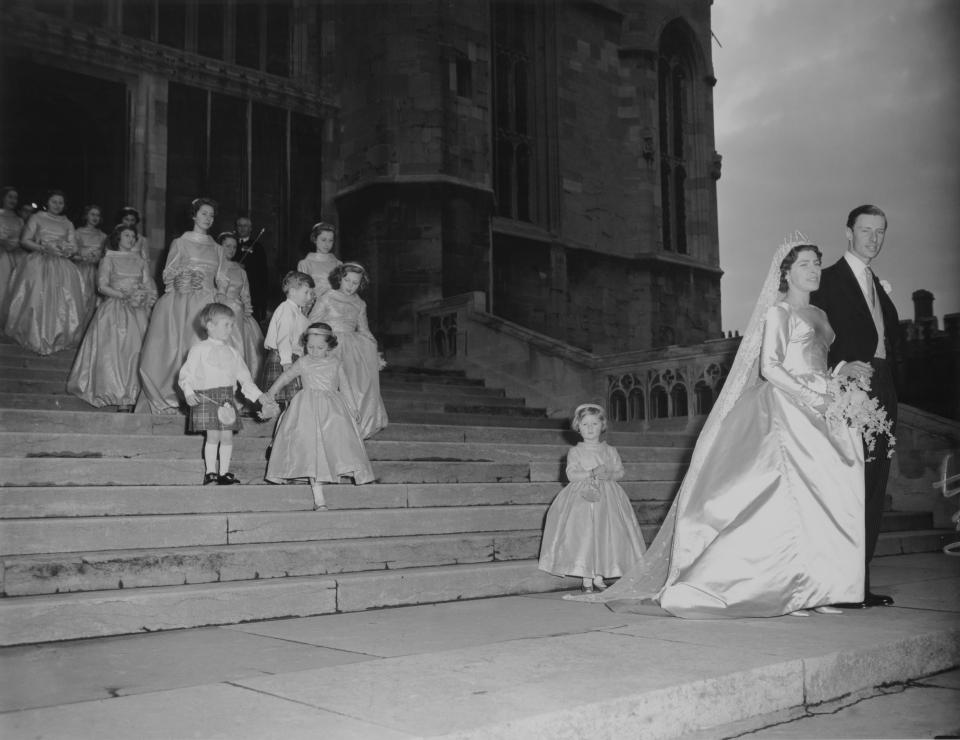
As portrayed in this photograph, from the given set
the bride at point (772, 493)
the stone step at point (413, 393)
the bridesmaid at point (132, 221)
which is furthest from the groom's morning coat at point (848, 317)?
the bridesmaid at point (132, 221)

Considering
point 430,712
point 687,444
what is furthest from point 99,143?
point 430,712

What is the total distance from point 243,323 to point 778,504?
21.5ft

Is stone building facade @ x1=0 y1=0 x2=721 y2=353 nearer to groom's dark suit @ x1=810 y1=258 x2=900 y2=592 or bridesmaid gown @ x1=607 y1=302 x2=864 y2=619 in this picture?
groom's dark suit @ x1=810 y1=258 x2=900 y2=592

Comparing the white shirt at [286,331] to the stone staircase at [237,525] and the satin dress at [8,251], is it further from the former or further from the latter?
the satin dress at [8,251]

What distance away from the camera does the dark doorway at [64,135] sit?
14547 mm

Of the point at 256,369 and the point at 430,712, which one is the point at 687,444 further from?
the point at 430,712

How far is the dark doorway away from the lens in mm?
14547

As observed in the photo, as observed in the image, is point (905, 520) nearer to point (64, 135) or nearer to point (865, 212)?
point (865, 212)

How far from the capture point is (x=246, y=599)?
541cm


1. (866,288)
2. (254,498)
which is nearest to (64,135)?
(254,498)

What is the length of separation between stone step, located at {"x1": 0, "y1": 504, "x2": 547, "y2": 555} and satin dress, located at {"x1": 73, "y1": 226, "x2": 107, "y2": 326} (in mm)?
5720

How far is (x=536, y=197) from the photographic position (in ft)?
64.5

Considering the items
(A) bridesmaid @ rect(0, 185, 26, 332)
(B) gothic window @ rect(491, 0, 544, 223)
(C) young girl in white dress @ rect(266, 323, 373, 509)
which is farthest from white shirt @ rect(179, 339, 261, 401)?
(B) gothic window @ rect(491, 0, 544, 223)

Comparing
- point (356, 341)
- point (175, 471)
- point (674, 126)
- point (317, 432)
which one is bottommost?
point (175, 471)
